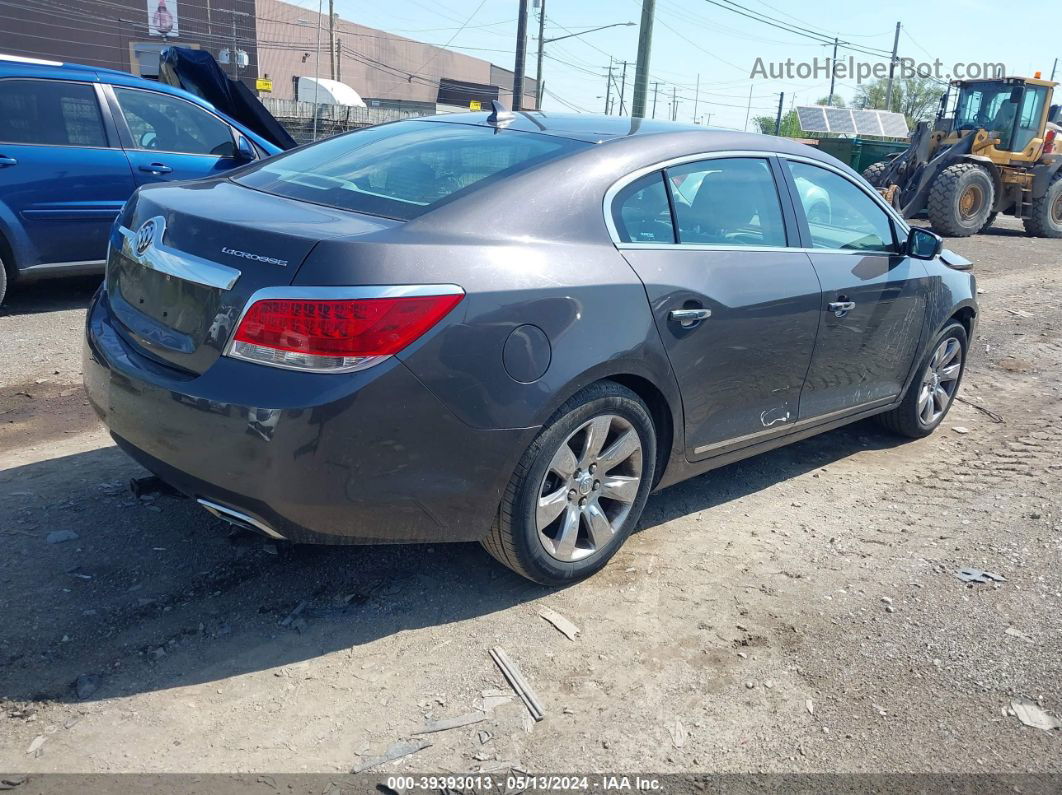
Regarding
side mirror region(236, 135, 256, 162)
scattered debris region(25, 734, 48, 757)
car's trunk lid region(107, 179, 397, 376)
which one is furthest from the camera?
side mirror region(236, 135, 256, 162)

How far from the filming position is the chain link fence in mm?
21197

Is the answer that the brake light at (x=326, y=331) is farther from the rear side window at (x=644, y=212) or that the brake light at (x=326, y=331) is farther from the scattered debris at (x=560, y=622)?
the scattered debris at (x=560, y=622)

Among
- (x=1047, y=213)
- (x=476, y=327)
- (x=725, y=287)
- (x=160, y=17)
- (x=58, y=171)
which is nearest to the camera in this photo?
(x=476, y=327)

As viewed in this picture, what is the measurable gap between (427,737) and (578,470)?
107cm

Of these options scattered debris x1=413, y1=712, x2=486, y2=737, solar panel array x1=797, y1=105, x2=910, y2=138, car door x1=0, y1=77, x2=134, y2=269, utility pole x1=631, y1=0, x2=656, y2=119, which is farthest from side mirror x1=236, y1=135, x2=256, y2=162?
solar panel array x1=797, y1=105, x2=910, y2=138

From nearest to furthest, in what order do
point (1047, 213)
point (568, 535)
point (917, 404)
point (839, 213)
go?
1. point (568, 535)
2. point (839, 213)
3. point (917, 404)
4. point (1047, 213)

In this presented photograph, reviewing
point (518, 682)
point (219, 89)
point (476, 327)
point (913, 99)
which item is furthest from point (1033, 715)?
point (913, 99)

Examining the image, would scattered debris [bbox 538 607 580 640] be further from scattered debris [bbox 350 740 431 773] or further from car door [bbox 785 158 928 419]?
car door [bbox 785 158 928 419]

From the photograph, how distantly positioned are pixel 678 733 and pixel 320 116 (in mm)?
29343

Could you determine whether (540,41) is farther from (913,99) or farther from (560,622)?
(913,99)

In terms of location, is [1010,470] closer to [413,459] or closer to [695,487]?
[695,487]

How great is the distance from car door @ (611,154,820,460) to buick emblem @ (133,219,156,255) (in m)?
1.59

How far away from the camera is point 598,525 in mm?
3359

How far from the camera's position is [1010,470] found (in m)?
4.92
